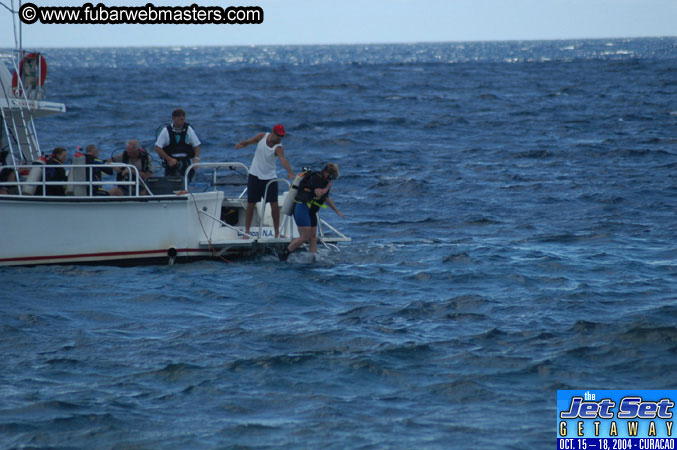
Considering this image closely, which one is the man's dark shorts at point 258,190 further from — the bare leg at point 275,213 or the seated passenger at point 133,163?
the seated passenger at point 133,163

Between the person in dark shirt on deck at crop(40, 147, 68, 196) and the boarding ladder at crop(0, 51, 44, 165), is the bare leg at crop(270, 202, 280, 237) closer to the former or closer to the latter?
the person in dark shirt on deck at crop(40, 147, 68, 196)

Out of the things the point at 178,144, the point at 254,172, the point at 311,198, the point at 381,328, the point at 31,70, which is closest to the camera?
the point at 381,328

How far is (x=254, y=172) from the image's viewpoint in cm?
1426

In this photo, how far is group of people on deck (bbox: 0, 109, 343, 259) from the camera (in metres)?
14.0

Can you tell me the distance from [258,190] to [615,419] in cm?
721

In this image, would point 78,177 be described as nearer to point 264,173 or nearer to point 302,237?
point 264,173

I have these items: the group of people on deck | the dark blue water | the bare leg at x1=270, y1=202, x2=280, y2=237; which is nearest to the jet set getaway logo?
the dark blue water

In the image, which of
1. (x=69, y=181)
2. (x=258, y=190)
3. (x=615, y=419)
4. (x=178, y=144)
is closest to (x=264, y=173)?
(x=258, y=190)

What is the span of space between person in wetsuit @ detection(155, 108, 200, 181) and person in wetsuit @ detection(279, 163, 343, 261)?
1761mm

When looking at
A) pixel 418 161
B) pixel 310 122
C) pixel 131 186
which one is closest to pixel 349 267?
pixel 131 186

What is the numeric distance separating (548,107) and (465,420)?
40720mm

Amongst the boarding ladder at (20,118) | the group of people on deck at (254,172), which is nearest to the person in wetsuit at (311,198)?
the group of people on deck at (254,172)

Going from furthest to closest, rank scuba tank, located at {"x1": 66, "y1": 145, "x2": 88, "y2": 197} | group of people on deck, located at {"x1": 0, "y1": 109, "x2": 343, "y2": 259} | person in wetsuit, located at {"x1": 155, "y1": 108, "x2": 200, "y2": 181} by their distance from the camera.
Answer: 1. person in wetsuit, located at {"x1": 155, "y1": 108, "x2": 200, "y2": 181}
2. group of people on deck, located at {"x1": 0, "y1": 109, "x2": 343, "y2": 259}
3. scuba tank, located at {"x1": 66, "y1": 145, "x2": 88, "y2": 197}

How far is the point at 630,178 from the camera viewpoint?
78.4 feet
